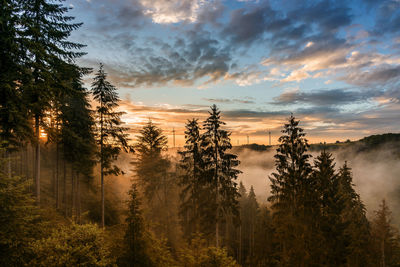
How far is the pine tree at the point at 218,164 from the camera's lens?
2062cm

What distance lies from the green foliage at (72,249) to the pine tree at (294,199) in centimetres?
1410

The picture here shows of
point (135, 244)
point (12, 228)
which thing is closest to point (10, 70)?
point (12, 228)

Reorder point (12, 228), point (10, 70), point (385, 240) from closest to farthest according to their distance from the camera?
point (12, 228) < point (10, 70) < point (385, 240)

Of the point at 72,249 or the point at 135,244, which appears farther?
the point at 135,244

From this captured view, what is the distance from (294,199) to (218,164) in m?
7.31

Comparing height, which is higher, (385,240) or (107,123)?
(107,123)

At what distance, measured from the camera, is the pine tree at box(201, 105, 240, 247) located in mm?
20625

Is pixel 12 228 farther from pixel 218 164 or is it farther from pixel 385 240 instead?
pixel 385 240

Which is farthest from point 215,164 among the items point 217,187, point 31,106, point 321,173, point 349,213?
point 349,213

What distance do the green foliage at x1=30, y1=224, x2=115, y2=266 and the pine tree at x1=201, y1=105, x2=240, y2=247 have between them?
12.8 m

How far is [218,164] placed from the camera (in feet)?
68.8

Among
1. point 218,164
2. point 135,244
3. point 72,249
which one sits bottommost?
point 135,244

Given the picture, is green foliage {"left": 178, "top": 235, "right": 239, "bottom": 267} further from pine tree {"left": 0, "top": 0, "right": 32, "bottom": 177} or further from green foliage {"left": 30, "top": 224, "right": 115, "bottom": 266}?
pine tree {"left": 0, "top": 0, "right": 32, "bottom": 177}

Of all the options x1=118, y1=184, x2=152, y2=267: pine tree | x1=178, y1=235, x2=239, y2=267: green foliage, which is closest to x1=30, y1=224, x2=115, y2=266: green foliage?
x1=118, y1=184, x2=152, y2=267: pine tree
